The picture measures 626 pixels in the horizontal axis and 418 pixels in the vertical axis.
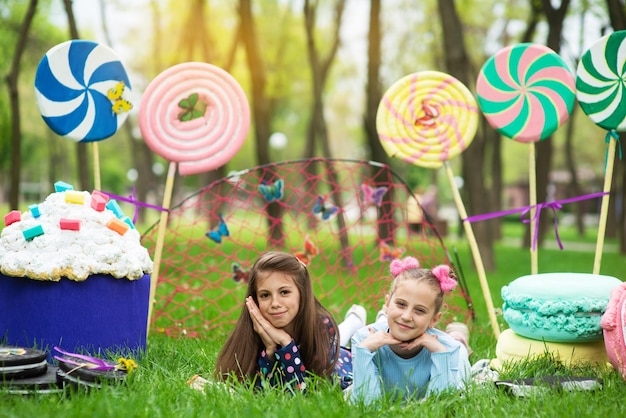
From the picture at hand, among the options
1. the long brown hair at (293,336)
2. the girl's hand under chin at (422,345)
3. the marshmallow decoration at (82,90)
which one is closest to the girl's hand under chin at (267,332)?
the long brown hair at (293,336)

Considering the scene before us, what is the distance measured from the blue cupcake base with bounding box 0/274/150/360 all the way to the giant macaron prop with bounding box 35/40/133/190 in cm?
104

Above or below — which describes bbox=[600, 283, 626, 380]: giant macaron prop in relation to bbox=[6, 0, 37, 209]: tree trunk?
below

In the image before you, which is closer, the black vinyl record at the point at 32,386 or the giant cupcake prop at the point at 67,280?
the black vinyl record at the point at 32,386

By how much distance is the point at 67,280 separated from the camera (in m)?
3.67

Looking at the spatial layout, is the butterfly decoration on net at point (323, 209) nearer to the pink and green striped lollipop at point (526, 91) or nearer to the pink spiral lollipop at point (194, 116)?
the pink spiral lollipop at point (194, 116)

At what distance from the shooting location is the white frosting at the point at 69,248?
3.62 metres

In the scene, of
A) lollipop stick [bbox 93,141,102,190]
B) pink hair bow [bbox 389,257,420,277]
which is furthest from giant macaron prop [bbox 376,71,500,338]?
lollipop stick [bbox 93,141,102,190]

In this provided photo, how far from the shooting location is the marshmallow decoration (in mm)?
4375

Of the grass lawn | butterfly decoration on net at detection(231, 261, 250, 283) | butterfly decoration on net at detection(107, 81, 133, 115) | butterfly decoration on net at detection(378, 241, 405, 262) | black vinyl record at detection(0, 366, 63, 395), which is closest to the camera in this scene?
the grass lawn

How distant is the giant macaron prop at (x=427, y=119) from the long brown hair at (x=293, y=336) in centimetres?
177

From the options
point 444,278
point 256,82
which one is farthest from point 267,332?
point 256,82

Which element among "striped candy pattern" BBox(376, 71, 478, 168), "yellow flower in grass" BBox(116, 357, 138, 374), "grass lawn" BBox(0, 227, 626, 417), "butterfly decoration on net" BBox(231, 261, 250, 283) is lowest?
"grass lawn" BBox(0, 227, 626, 417)

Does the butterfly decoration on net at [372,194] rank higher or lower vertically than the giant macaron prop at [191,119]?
lower

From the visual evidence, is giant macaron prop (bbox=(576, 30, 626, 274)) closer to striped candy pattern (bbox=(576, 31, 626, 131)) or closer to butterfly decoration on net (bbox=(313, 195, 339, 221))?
striped candy pattern (bbox=(576, 31, 626, 131))
